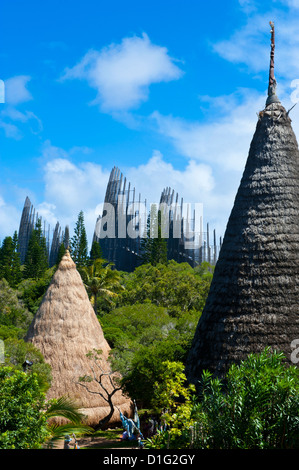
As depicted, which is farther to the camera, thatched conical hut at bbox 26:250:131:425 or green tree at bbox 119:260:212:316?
green tree at bbox 119:260:212:316

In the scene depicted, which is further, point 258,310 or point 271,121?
point 271,121

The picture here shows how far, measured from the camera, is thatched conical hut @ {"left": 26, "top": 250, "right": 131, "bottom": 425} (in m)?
16.5

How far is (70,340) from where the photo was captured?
17281 mm

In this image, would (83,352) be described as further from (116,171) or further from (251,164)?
(116,171)

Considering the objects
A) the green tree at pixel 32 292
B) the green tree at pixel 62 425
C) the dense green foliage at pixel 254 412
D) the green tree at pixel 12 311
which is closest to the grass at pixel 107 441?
the green tree at pixel 62 425

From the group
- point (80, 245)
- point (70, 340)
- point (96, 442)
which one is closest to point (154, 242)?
point (80, 245)

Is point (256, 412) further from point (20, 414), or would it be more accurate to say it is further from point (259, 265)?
point (259, 265)

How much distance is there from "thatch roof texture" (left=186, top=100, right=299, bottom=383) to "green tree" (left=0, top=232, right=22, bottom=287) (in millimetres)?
31269

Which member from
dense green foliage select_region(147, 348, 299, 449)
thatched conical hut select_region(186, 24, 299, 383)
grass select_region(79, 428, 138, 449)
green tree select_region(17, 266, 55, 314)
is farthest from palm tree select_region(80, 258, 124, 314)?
dense green foliage select_region(147, 348, 299, 449)

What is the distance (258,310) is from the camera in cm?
1041

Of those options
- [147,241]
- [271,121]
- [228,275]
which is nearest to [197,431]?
[228,275]

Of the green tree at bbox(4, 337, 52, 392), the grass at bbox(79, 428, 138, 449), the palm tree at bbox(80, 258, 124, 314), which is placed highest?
the palm tree at bbox(80, 258, 124, 314)

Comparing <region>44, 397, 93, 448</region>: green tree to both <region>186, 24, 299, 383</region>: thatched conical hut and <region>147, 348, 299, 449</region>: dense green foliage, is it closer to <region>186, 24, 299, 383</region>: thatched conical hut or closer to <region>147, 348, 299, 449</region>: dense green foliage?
<region>147, 348, 299, 449</region>: dense green foliage

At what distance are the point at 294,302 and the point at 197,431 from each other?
4083mm
